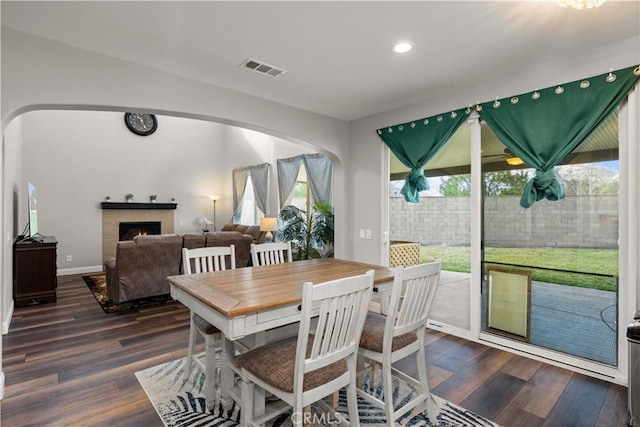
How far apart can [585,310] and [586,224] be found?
0.70 metres

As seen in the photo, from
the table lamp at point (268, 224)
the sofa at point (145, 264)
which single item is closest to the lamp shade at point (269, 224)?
the table lamp at point (268, 224)

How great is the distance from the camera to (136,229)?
714 centimetres

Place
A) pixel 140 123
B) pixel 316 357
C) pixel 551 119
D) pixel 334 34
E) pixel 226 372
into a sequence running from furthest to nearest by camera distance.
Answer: pixel 140 123 < pixel 551 119 < pixel 334 34 < pixel 226 372 < pixel 316 357

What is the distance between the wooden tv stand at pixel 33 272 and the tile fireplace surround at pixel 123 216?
2.50 metres

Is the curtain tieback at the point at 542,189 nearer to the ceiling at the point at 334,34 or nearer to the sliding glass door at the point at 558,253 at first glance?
the sliding glass door at the point at 558,253

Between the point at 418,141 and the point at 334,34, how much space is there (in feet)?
5.58

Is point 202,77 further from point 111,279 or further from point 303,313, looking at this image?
point 111,279

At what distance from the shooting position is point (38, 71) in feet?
7.55

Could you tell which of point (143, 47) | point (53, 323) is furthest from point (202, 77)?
point (53, 323)

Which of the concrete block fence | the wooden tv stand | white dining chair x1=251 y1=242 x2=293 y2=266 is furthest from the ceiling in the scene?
the wooden tv stand

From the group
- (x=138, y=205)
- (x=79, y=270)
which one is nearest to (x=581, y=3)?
(x=138, y=205)

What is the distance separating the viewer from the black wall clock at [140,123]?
709cm

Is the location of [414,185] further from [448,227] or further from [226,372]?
[226,372]

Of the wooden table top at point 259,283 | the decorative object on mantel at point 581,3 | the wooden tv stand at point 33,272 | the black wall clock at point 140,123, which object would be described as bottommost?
the wooden tv stand at point 33,272
